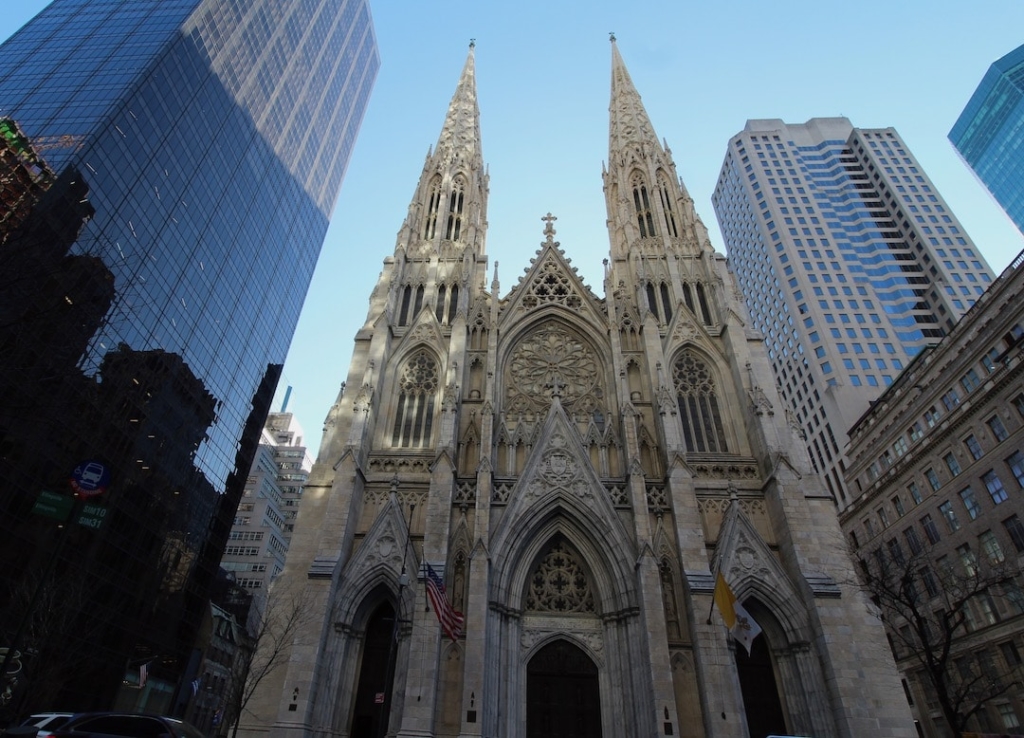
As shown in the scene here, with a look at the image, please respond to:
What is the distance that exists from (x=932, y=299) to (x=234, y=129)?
66.5 m

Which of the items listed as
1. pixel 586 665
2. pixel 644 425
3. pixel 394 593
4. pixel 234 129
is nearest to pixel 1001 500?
pixel 644 425

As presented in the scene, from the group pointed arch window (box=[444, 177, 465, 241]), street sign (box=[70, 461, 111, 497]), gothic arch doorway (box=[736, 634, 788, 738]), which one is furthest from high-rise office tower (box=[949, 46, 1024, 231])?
street sign (box=[70, 461, 111, 497])

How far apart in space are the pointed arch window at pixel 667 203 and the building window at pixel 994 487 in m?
19.6

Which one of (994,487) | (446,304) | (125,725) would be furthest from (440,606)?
(994,487)

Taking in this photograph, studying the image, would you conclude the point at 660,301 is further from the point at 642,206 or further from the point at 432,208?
the point at 432,208

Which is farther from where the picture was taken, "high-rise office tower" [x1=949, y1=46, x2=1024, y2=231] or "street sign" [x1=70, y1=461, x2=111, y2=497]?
"high-rise office tower" [x1=949, y1=46, x2=1024, y2=231]

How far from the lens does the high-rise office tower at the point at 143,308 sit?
973 inches

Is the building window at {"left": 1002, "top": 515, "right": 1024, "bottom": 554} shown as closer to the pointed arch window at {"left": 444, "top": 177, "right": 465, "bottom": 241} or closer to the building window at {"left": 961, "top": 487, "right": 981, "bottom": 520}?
the building window at {"left": 961, "top": 487, "right": 981, "bottom": 520}

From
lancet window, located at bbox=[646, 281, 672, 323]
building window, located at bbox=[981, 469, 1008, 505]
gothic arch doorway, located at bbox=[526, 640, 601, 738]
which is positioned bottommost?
gothic arch doorway, located at bbox=[526, 640, 601, 738]

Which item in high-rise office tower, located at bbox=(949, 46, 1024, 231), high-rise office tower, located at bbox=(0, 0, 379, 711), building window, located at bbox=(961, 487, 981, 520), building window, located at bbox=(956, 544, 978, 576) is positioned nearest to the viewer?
high-rise office tower, located at bbox=(0, 0, 379, 711)

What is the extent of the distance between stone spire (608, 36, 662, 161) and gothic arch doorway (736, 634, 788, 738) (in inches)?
1162

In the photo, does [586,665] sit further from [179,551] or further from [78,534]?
[179,551]

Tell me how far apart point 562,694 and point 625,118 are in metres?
35.9

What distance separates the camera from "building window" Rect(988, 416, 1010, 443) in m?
28.5
